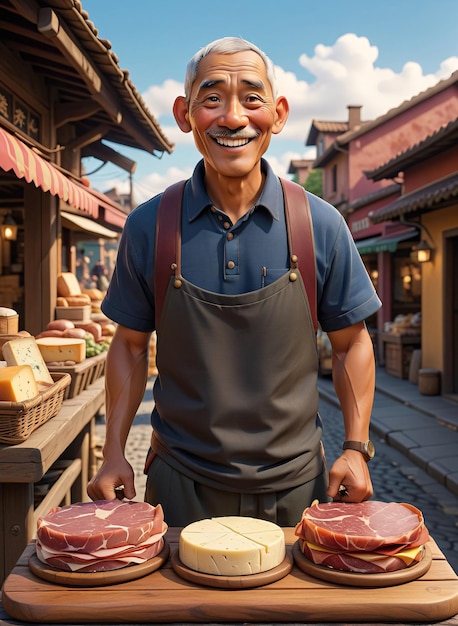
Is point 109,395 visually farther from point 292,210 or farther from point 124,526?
point 292,210

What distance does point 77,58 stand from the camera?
5.94 m

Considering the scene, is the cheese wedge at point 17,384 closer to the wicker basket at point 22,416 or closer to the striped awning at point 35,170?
the wicker basket at point 22,416

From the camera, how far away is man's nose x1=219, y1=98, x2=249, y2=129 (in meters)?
1.98

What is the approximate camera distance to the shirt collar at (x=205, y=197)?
2.11 metres

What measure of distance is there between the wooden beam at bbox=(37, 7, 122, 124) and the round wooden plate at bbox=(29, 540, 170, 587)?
4.78 meters

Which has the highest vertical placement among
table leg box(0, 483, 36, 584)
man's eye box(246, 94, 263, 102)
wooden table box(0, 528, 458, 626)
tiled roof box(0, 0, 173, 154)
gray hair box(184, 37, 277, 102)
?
tiled roof box(0, 0, 173, 154)

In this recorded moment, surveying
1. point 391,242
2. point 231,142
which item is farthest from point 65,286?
point 391,242

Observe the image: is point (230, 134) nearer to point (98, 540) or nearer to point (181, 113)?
point (181, 113)

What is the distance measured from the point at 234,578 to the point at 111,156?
10.6m

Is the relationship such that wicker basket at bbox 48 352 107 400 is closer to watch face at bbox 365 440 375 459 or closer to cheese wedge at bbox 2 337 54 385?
cheese wedge at bbox 2 337 54 385

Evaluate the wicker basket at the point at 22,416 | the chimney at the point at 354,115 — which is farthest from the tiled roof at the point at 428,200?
the chimney at the point at 354,115

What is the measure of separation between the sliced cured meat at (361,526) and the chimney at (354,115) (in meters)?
28.1

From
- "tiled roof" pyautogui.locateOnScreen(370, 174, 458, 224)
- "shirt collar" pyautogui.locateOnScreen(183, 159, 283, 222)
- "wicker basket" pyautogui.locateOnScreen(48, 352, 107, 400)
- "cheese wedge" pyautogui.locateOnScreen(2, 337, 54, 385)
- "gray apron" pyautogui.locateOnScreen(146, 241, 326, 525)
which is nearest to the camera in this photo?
"gray apron" pyautogui.locateOnScreen(146, 241, 326, 525)

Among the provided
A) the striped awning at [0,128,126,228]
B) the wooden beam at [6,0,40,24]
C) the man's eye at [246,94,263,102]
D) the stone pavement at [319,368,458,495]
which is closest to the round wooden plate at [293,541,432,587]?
the man's eye at [246,94,263,102]
